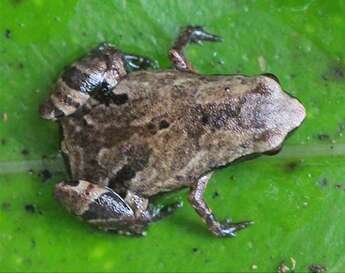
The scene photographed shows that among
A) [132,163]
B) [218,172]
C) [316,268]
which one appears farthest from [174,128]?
[316,268]

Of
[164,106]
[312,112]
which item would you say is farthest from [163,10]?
[312,112]

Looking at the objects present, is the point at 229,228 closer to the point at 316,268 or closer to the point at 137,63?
the point at 316,268

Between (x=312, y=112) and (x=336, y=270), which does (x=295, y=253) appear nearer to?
(x=336, y=270)

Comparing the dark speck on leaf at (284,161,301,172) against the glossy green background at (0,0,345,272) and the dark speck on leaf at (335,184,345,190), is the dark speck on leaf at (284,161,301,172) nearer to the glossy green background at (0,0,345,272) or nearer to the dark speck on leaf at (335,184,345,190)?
the glossy green background at (0,0,345,272)

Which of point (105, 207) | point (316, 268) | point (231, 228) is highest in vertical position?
point (105, 207)

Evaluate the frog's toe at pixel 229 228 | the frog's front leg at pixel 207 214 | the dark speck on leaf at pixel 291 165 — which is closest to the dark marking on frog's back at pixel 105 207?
the frog's front leg at pixel 207 214

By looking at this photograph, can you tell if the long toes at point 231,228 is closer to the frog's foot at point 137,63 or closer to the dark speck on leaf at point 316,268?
the dark speck on leaf at point 316,268
